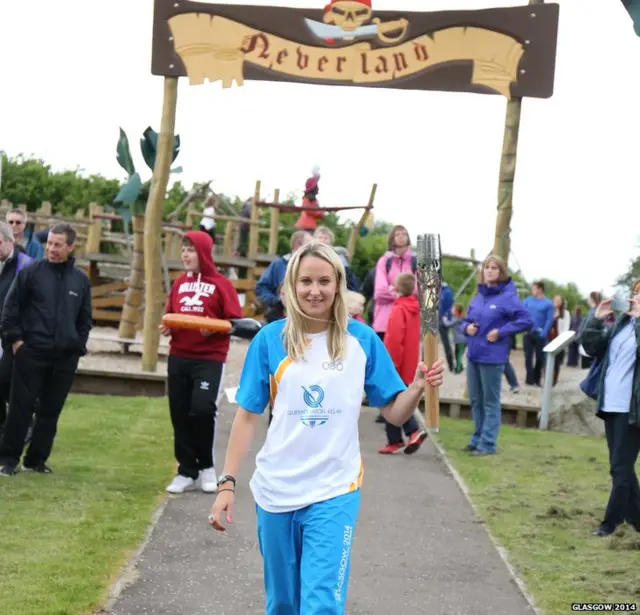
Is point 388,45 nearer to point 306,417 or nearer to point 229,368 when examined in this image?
point 229,368

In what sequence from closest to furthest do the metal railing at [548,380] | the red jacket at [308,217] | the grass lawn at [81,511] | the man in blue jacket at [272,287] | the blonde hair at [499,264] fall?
the grass lawn at [81,511] < the blonde hair at [499,264] < the man in blue jacket at [272,287] < the metal railing at [548,380] < the red jacket at [308,217]

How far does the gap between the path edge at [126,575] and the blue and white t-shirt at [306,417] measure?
1.81 metres

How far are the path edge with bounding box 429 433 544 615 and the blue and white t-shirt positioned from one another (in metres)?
2.41

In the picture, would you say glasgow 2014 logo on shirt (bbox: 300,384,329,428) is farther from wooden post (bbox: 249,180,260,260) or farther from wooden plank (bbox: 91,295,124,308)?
wooden plank (bbox: 91,295,124,308)

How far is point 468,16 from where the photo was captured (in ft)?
50.8

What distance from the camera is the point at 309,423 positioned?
15.7 feet

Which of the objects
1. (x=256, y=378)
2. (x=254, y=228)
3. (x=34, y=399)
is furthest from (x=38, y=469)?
(x=254, y=228)

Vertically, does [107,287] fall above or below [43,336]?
below

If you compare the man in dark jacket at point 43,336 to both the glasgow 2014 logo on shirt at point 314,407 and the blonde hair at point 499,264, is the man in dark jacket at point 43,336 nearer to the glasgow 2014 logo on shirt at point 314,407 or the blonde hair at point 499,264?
the blonde hair at point 499,264

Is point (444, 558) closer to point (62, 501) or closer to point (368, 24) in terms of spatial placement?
point (62, 501)

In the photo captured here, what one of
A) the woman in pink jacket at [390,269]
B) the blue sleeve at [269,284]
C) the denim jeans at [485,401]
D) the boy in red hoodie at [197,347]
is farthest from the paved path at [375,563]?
the woman in pink jacket at [390,269]

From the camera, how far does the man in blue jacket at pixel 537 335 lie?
73.0 feet

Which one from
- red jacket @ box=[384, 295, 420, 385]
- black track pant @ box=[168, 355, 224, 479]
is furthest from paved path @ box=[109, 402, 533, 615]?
red jacket @ box=[384, 295, 420, 385]

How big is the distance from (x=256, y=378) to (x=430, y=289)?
78 centimetres
